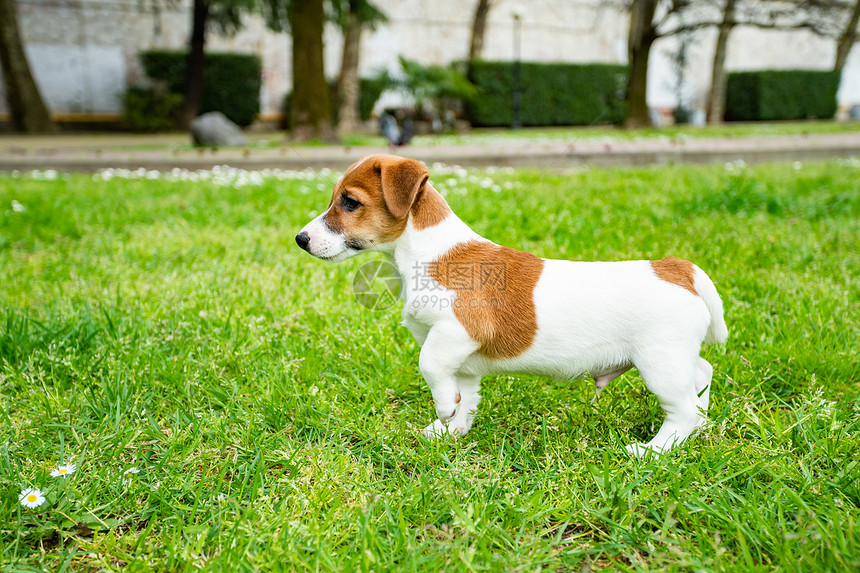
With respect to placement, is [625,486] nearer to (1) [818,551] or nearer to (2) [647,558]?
(2) [647,558]

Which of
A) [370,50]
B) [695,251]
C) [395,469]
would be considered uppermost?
[370,50]

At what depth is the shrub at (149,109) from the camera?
19953 mm

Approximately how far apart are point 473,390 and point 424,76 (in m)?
19.3

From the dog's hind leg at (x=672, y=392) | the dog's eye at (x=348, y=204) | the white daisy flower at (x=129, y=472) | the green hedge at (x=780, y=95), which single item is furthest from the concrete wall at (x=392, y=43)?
the dog's hind leg at (x=672, y=392)

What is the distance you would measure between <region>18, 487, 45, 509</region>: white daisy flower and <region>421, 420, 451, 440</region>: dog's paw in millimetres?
1235

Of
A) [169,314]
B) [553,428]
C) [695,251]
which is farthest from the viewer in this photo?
[695,251]

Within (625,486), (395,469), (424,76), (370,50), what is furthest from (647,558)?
(370,50)

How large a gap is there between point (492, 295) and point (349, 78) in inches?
688

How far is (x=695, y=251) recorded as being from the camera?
4.22 meters

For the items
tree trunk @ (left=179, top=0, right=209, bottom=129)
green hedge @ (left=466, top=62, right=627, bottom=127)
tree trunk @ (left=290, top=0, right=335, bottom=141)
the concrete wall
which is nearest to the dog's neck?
tree trunk @ (left=290, top=0, right=335, bottom=141)

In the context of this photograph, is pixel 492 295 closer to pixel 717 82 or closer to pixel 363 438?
pixel 363 438

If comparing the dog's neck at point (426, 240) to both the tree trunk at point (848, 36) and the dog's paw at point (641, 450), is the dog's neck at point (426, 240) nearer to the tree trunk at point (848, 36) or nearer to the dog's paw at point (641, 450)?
the dog's paw at point (641, 450)

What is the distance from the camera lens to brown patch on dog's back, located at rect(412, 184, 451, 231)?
6.75ft

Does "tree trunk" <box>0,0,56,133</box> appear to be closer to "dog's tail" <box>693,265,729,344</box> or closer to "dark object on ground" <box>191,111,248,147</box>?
"dark object on ground" <box>191,111,248,147</box>
